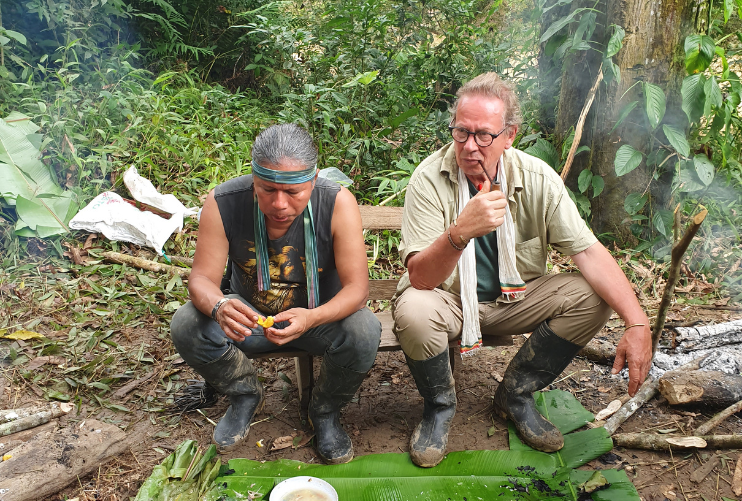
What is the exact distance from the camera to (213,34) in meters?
6.60

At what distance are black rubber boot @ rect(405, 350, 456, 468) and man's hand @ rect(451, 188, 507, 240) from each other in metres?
0.63

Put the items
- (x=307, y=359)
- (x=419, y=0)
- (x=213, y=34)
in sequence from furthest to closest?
1. (x=213, y=34)
2. (x=419, y=0)
3. (x=307, y=359)

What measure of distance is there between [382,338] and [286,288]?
532 millimetres

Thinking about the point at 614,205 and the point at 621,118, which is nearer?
the point at 621,118

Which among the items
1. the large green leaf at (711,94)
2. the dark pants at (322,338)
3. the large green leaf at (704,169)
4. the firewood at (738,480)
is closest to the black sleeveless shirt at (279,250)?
the dark pants at (322,338)

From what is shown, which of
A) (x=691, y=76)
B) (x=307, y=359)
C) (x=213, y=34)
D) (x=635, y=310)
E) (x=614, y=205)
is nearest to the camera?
(x=635, y=310)

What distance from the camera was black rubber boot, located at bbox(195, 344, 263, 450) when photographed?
2637mm

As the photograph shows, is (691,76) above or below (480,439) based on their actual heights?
above

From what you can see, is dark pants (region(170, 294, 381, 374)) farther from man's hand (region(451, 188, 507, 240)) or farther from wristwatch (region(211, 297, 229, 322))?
man's hand (region(451, 188, 507, 240))

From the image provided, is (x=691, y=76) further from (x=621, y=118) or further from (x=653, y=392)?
(x=653, y=392)

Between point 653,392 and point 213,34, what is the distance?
5870mm

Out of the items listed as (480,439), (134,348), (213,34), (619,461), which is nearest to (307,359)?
(480,439)

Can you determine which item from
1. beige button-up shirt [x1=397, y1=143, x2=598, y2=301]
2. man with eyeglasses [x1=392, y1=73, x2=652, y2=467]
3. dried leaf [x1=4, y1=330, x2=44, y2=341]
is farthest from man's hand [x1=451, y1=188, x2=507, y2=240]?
A: dried leaf [x1=4, y1=330, x2=44, y2=341]

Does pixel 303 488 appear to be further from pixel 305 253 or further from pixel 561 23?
pixel 561 23
